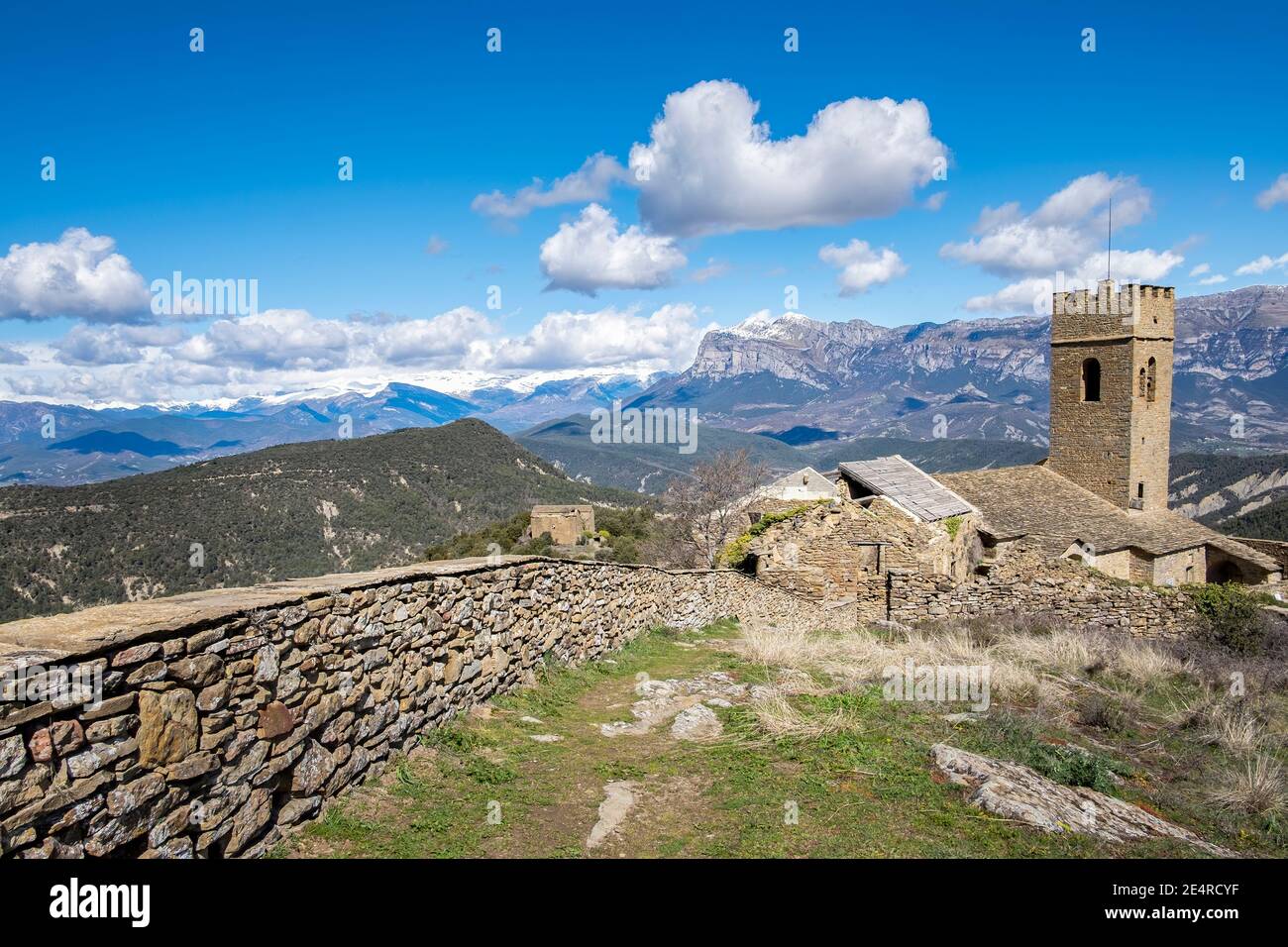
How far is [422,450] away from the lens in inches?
3900

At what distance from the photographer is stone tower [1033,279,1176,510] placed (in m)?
30.6

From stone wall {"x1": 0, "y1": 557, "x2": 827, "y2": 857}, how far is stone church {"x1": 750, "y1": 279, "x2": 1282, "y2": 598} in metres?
11.2

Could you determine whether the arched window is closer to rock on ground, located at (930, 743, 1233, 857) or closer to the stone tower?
the stone tower

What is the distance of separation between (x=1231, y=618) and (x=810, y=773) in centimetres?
1084

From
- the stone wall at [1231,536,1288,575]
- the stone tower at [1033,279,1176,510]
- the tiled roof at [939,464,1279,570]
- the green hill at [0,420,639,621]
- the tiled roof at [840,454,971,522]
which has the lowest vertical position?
Result: the green hill at [0,420,639,621]

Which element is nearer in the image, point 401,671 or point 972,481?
point 401,671

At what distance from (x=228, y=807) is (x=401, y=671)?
1.96 meters

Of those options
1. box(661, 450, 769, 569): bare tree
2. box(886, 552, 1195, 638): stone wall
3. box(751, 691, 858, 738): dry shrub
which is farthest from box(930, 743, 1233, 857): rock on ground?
box(661, 450, 769, 569): bare tree

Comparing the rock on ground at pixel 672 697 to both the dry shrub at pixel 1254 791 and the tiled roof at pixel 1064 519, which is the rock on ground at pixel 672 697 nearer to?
the dry shrub at pixel 1254 791

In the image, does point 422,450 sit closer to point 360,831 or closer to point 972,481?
point 972,481

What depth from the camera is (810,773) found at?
20.9 feet
